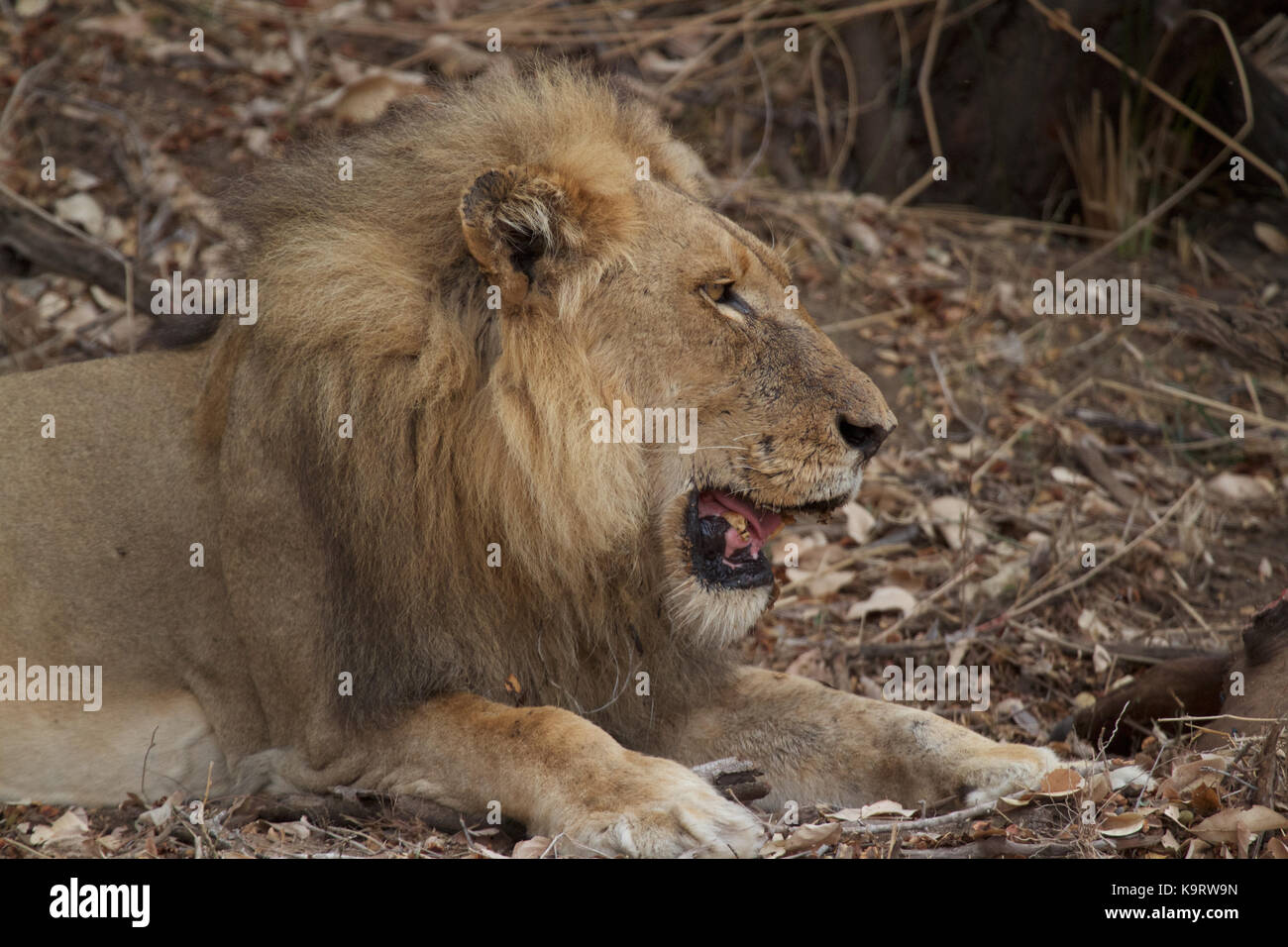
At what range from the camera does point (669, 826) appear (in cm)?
299

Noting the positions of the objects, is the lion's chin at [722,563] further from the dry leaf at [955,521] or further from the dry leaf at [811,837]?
the dry leaf at [955,521]

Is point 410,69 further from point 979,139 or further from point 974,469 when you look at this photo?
point 974,469

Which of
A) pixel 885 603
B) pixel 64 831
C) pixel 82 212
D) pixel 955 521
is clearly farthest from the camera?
pixel 82 212

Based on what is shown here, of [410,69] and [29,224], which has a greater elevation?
[410,69]

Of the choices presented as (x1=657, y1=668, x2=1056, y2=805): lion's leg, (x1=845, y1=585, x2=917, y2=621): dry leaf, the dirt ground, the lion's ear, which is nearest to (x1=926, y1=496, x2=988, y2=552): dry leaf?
the dirt ground

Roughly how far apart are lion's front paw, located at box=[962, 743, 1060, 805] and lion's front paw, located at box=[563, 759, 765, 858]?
26.8 inches

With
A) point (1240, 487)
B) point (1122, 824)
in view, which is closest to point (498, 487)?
point (1122, 824)

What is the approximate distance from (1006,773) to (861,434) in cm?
92

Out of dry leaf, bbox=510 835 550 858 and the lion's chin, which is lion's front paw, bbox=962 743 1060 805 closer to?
the lion's chin

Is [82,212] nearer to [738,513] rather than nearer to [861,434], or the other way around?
[738,513]

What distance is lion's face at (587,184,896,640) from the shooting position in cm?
346

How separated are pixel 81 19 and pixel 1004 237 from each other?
542 centimetres

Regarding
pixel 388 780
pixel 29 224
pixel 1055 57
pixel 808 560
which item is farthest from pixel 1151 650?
pixel 29 224

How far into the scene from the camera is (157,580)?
3.92 meters
